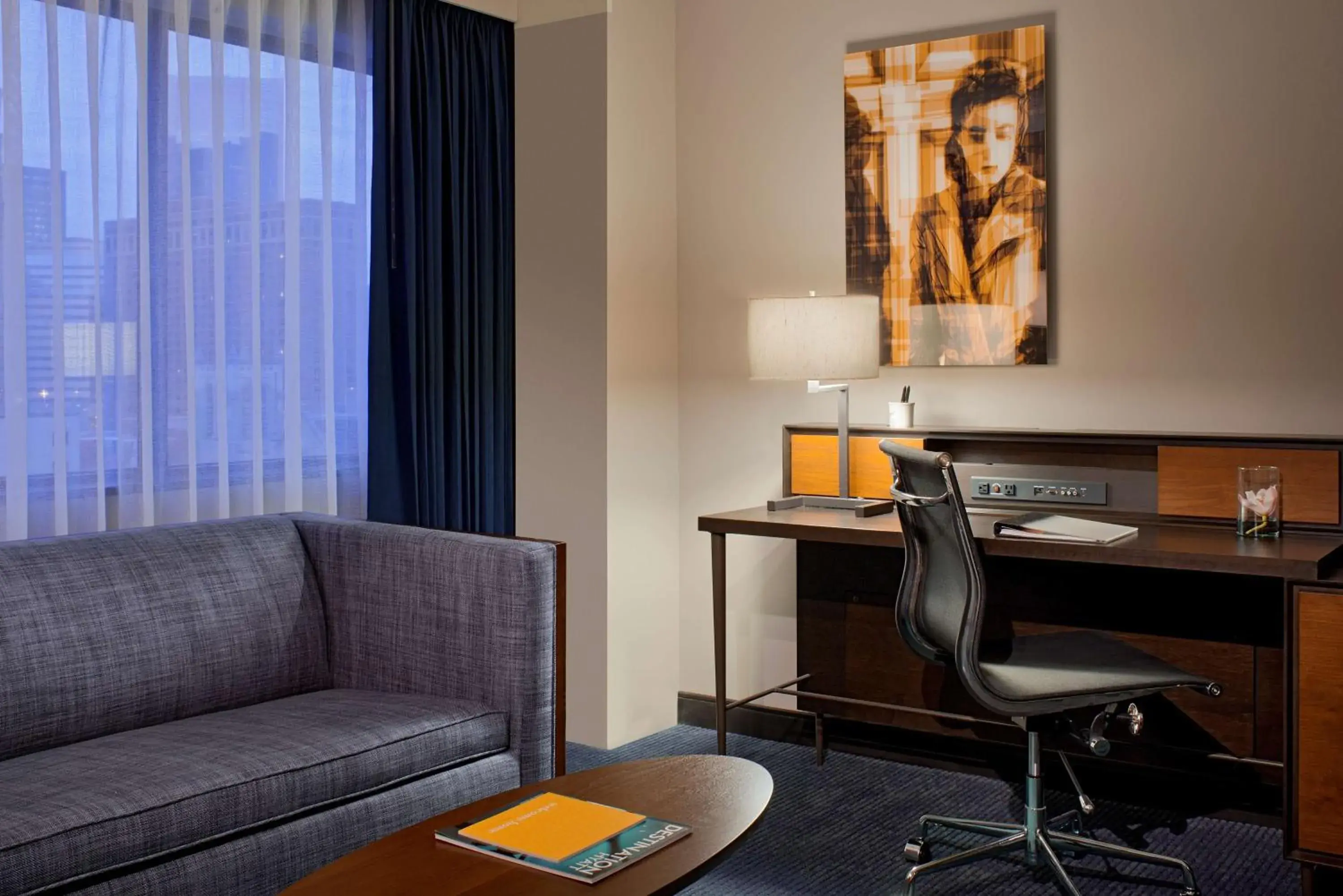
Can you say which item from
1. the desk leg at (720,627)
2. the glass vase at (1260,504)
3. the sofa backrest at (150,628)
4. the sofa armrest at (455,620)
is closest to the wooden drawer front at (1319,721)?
the glass vase at (1260,504)

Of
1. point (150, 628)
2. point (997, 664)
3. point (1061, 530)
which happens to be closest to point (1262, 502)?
point (1061, 530)

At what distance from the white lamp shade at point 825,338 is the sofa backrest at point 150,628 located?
1.37m

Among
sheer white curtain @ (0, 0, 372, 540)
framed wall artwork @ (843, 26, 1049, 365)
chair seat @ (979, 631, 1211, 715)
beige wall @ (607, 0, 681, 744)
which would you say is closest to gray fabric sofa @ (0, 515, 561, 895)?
sheer white curtain @ (0, 0, 372, 540)

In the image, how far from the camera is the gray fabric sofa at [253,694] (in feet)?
6.93

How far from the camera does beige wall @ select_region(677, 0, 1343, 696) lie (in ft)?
10.5

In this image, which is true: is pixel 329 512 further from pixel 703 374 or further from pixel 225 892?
pixel 225 892

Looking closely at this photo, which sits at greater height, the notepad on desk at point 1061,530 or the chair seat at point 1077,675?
the notepad on desk at point 1061,530

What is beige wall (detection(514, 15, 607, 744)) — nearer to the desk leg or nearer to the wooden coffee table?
the desk leg

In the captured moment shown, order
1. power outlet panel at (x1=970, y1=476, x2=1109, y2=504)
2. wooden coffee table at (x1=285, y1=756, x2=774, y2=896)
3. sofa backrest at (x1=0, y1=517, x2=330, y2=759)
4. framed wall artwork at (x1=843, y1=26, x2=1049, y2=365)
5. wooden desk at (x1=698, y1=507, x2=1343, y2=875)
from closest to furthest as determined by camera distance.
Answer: wooden coffee table at (x1=285, y1=756, x2=774, y2=896), sofa backrest at (x1=0, y1=517, x2=330, y2=759), wooden desk at (x1=698, y1=507, x2=1343, y2=875), power outlet panel at (x1=970, y1=476, x2=1109, y2=504), framed wall artwork at (x1=843, y1=26, x2=1049, y2=365)

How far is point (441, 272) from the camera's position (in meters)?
3.86

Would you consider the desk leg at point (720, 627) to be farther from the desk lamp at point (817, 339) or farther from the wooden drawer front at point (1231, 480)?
the wooden drawer front at point (1231, 480)

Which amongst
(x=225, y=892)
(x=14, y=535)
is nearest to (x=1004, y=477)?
(x=225, y=892)

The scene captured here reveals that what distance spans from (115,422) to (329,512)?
700 mm

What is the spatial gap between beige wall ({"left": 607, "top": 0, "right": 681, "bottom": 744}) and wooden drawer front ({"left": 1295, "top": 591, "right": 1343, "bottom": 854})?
198 cm
